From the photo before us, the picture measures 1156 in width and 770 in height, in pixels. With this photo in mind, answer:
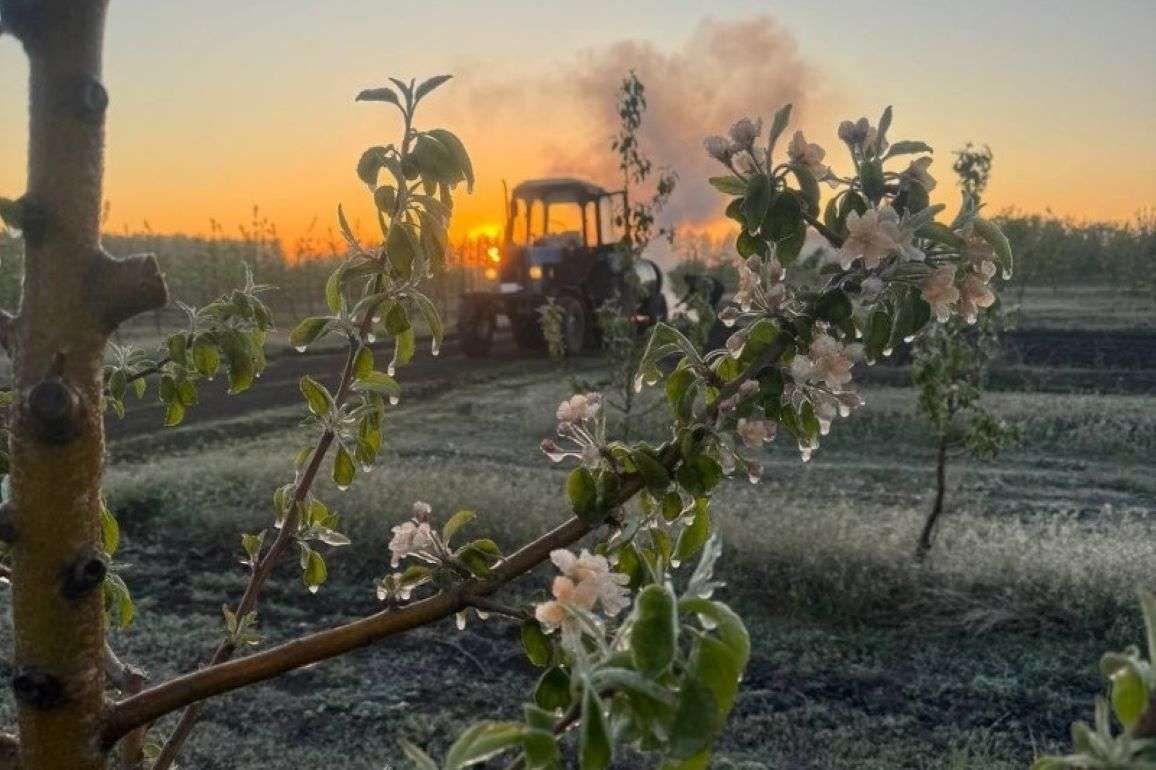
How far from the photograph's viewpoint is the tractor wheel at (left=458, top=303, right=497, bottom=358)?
56.1ft

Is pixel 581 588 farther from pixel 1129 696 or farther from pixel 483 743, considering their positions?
pixel 1129 696

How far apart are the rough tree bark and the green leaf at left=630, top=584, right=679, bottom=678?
0.42m

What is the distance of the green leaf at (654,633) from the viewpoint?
592mm

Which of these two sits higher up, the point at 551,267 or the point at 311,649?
the point at 551,267

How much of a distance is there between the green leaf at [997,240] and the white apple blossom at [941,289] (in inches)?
1.7

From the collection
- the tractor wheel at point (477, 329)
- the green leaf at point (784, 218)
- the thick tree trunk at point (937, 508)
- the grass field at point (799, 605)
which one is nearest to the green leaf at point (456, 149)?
the green leaf at point (784, 218)

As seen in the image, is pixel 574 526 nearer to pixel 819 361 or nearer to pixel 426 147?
pixel 819 361

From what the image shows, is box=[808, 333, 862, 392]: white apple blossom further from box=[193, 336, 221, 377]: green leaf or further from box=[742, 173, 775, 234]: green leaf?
box=[193, 336, 221, 377]: green leaf

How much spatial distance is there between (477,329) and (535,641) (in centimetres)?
1645

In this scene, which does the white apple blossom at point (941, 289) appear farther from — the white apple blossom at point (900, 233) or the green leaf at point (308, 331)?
the green leaf at point (308, 331)

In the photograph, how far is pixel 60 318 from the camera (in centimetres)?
79

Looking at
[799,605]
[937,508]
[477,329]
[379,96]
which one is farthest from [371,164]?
[477,329]

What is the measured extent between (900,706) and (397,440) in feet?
22.0

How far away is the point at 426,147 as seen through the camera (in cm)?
111
